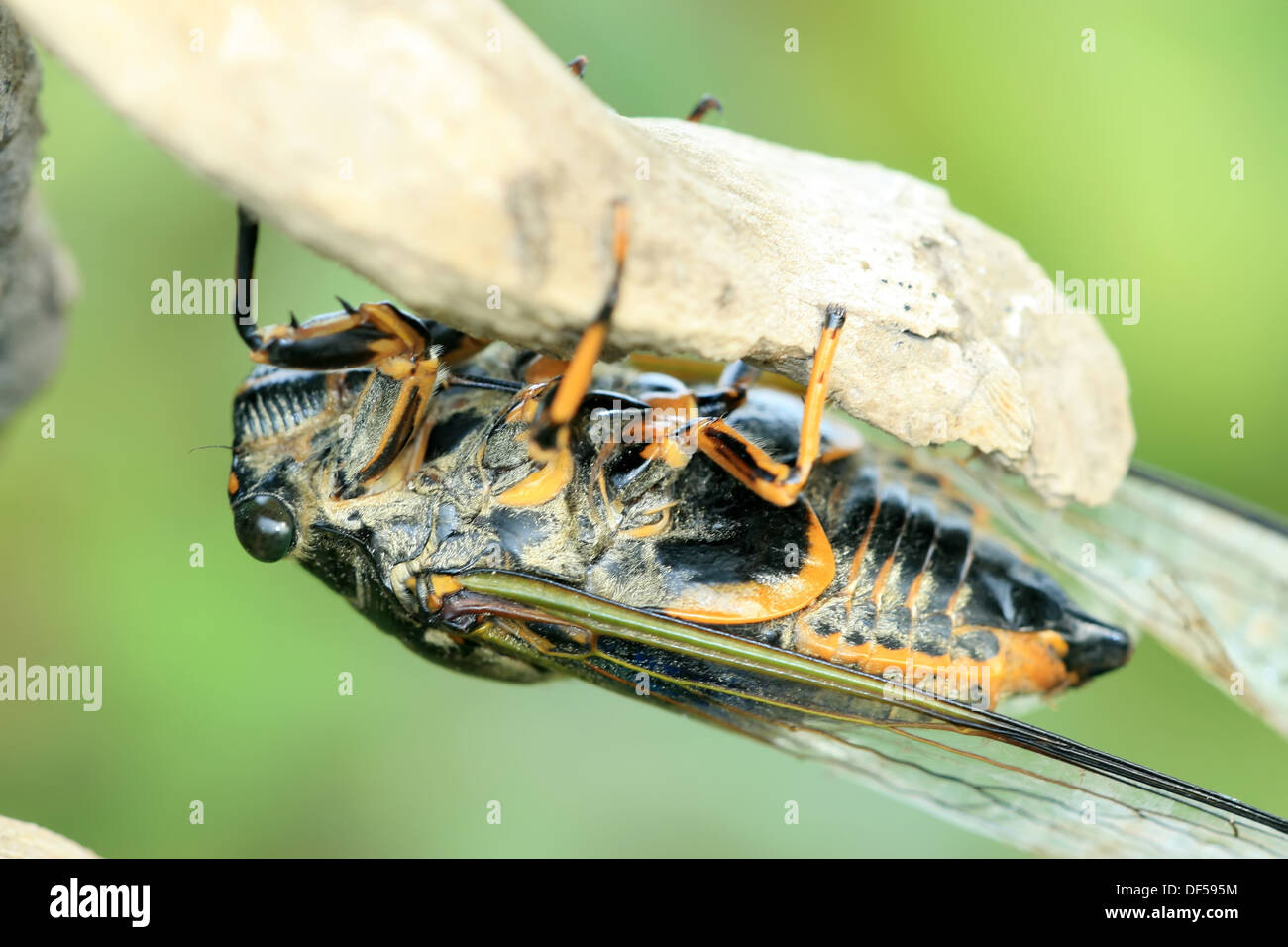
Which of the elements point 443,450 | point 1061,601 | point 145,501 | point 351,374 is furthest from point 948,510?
point 145,501

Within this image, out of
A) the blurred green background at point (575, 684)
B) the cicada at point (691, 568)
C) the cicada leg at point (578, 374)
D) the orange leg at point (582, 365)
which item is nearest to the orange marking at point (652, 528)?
the cicada at point (691, 568)

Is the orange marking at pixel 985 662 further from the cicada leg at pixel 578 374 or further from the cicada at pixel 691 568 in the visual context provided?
the cicada leg at pixel 578 374

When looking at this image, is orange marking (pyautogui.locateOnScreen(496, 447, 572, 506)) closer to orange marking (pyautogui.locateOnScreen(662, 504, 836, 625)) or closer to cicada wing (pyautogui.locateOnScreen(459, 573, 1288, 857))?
cicada wing (pyautogui.locateOnScreen(459, 573, 1288, 857))

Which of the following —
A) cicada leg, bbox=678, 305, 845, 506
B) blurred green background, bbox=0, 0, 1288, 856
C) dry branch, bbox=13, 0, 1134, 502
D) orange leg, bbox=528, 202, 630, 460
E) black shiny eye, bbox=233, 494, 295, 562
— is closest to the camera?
dry branch, bbox=13, 0, 1134, 502

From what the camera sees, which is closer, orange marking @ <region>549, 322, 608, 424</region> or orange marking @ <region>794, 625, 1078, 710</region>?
orange marking @ <region>549, 322, 608, 424</region>

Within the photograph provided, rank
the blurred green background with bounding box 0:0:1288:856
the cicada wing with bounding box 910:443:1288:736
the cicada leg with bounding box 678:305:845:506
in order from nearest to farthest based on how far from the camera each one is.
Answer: the cicada leg with bounding box 678:305:845:506, the cicada wing with bounding box 910:443:1288:736, the blurred green background with bounding box 0:0:1288:856

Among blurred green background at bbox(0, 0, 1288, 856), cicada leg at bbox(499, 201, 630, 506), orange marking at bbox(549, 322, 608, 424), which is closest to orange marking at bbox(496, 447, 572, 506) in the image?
cicada leg at bbox(499, 201, 630, 506)

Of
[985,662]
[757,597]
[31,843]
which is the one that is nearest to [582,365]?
[757,597]
